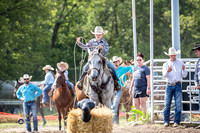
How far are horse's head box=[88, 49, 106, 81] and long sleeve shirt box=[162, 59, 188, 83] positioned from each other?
2.57 meters

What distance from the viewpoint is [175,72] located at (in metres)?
12.0

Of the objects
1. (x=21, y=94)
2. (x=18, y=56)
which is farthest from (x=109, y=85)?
(x=18, y=56)

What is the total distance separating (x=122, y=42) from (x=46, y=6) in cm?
1444

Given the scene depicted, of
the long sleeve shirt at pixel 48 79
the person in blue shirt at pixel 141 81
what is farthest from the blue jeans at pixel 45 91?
the person in blue shirt at pixel 141 81

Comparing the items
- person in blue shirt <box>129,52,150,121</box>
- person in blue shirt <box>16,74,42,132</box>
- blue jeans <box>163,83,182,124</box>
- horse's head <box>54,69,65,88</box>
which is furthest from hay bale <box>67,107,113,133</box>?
horse's head <box>54,69,65,88</box>

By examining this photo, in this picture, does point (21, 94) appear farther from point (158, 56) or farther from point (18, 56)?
point (158, 56)

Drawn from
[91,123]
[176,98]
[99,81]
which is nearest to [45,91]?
[176,98]

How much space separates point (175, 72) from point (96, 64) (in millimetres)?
3057

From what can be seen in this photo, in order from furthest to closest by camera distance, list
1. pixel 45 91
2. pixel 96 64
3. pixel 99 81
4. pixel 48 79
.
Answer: pixel 45 91, pixel 48 79, pixel 99 81, pixel 96 64

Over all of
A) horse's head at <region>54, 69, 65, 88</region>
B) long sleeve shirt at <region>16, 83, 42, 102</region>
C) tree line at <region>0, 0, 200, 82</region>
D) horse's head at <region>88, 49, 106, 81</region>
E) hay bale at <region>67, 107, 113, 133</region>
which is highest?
tree line at <region>0, 0, 200, 82</region>

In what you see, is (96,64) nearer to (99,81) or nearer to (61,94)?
(99,81)

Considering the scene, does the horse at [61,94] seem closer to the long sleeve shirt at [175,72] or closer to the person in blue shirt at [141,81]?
the person in blue shirt at [141,81]

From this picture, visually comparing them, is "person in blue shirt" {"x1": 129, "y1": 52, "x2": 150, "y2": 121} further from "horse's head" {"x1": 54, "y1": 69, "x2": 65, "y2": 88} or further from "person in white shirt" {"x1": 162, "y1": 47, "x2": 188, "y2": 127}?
"horse's head" {"x1": 54, "y1": 69, "x2": 65, "y2": 88}

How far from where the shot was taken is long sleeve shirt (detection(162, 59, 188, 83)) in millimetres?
12016
